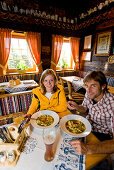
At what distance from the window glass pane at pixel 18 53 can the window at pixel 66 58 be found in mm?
1612

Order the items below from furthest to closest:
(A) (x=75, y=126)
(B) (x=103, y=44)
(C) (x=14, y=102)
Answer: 1. (B) (x=103, y=44)
2. (C) (x=14, y=102)
3. (A) (x=75, y=126)

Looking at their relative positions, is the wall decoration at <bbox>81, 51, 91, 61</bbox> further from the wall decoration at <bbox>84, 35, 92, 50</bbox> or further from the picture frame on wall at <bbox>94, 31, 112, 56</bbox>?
the picture frame on wall at <bbox>94, 31, 112, 56</bbox>

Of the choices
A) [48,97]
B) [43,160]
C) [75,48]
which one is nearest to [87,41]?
[75,48]

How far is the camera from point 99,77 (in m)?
1.05

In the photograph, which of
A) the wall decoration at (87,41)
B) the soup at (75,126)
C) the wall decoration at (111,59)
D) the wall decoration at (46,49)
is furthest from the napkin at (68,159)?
the wall decoration at (87,41)

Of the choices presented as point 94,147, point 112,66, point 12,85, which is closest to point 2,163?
point 94,147

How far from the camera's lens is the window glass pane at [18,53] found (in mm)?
3836

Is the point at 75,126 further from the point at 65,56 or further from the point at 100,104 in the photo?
the point at 65,56

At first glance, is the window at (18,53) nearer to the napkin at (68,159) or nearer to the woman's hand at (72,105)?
the woman's hand at (72,105)

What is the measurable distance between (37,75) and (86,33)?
3106 millimetres

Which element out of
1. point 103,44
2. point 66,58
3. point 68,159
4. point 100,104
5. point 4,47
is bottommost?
point 68,159

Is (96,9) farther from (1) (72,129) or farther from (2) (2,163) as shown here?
(2) (2,163)

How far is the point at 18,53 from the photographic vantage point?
397cm

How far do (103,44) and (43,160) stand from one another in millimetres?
4141
